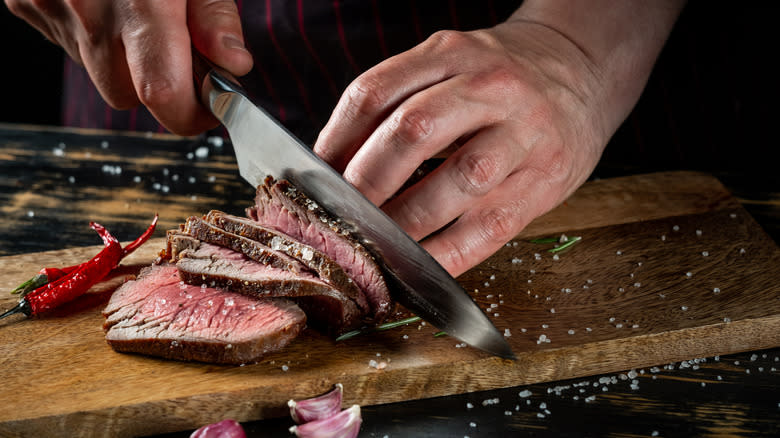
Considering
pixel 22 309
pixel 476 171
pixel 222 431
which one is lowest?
pixel 222 431

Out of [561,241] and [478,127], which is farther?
[561,241]

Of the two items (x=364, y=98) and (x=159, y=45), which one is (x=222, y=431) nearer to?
(x=364, y=98)

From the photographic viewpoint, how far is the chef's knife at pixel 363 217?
1936 mm

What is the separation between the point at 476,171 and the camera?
6.49 ft

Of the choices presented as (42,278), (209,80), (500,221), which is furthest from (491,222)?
(42,278)

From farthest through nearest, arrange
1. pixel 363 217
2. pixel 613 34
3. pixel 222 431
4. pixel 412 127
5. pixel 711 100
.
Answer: pixel 711 100, pixel 613 34, pixel 363 217, pixel 412 127, pixel 222 431

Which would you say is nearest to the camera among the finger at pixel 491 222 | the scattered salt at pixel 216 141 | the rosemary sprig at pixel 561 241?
the finger at pixel 491 222

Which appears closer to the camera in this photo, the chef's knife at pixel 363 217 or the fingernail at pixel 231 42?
the chef's knife at pixel 363 217

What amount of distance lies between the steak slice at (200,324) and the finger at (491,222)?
0.45 metres

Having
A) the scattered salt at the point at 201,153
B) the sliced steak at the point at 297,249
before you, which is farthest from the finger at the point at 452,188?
the scattered salt at the point at 201,153

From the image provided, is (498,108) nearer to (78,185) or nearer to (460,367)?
(460,367)

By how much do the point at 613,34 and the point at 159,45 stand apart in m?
1.51

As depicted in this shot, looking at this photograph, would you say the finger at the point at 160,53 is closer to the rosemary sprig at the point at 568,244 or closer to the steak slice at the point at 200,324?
the steak slice at the point at 200,324

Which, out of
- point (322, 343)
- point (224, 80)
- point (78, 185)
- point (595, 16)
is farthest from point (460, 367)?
point (78, 185)
